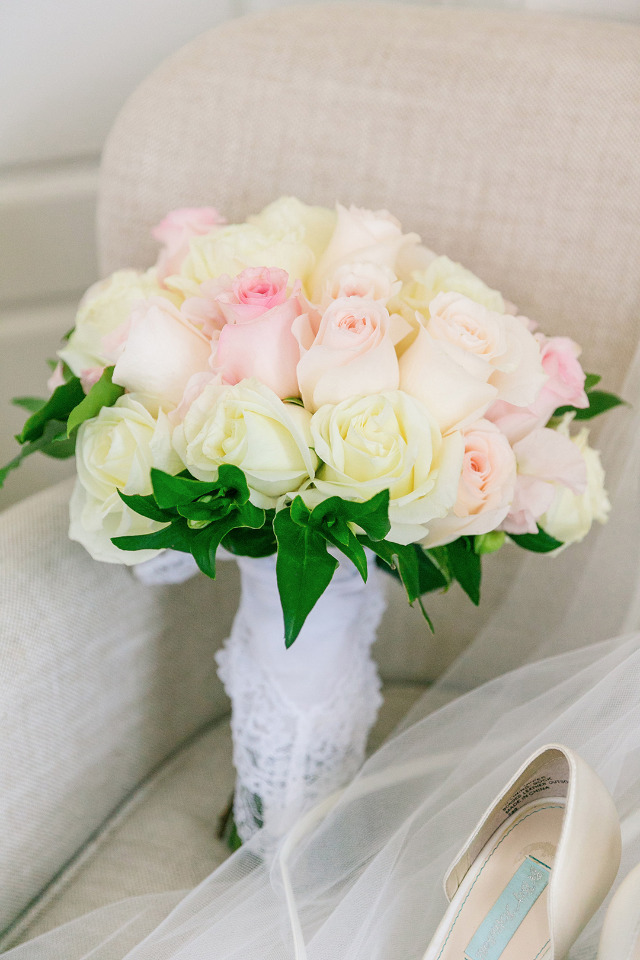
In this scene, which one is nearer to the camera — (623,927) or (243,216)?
(623,927)

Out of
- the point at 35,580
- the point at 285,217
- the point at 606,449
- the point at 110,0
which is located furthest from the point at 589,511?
the point at 110,0

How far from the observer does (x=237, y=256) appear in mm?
487

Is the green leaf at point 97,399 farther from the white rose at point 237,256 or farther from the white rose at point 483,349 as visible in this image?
the white rose at point 483,349

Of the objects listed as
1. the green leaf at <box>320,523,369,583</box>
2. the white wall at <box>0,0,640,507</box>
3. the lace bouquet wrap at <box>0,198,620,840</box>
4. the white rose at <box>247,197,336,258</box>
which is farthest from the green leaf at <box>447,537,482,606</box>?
the white wall at <box>0,0,640,507</box>

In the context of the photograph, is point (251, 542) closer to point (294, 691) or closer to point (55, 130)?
point (294, 691)

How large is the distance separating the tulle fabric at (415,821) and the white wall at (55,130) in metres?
0.59

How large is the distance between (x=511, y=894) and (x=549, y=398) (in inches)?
12.4

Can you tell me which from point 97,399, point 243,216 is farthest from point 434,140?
point 97,399

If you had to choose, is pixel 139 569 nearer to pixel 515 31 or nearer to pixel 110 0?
pixel 515 31

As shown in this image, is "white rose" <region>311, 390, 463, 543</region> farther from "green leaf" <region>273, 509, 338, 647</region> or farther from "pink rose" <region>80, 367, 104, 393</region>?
"pink rose" <region>80, 367, 104, 393</region>

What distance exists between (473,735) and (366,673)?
92 mm

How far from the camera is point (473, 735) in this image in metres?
0.56

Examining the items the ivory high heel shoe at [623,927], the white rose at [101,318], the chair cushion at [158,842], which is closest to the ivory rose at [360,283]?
the white rose at [101,318]

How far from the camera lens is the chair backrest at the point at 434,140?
2.05ft
